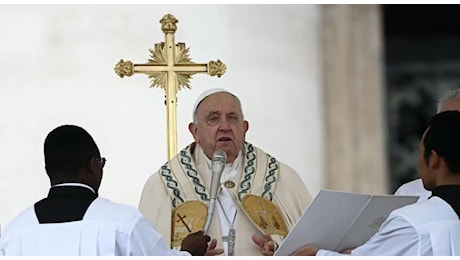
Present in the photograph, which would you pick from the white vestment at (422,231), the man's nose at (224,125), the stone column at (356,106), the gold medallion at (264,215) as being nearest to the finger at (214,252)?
the gold medallion at (264,215)

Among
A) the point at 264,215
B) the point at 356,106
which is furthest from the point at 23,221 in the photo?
the point at 356,106

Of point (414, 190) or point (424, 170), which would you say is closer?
point (424, 170)

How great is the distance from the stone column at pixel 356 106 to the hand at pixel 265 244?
6.70 feet

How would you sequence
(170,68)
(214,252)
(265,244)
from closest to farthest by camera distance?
(214,252)
(265,244)
(170,68)

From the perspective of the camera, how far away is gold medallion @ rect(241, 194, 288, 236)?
20.9 ft

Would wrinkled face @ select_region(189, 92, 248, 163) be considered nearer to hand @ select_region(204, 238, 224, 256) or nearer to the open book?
hand @ select_region(204, 238, 224, 256)

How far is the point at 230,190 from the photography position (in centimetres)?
654

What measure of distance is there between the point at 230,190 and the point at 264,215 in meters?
0.23

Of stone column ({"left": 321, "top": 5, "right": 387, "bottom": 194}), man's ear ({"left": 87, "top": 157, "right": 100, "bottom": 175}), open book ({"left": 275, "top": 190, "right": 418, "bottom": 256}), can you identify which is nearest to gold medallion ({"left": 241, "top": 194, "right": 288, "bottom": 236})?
open book ({"left": 275, "top": 190, "right": 418, "bottom": 256})

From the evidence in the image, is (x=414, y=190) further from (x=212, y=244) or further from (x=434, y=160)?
(x=434, y=160)

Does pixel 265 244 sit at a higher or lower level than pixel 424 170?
lower

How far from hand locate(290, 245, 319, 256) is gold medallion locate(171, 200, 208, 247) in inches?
33.2

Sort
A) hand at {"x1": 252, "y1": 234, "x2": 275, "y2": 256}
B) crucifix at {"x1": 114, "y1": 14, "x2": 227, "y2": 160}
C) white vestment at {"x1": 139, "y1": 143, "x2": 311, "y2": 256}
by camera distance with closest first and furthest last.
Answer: hand at {"x1": 252, "y1": 234, "x2": 275, "y2": 256} < white vestment at {"x1": 139, "y1": 143, "x2": 311, "y2": 256} < crucifix at {"x1": 114, "y1": 14, "x2": 227, "y2": 160}

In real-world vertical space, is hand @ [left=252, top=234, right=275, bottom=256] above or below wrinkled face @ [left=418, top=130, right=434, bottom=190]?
below
